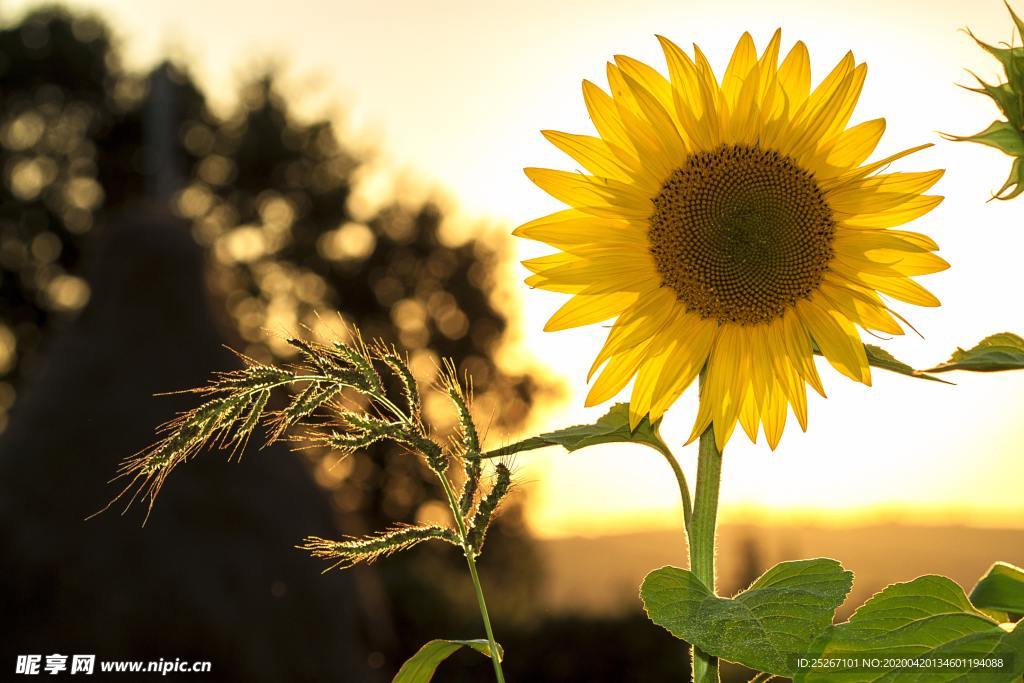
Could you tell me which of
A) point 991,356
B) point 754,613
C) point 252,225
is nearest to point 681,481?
point 754,613

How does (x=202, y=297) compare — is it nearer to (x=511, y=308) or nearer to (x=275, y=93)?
(x=511, y=308)

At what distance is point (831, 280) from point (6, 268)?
26.4m

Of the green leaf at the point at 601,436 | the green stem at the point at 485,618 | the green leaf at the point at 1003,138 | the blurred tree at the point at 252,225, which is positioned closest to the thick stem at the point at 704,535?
the green leaf at the point at 601,436

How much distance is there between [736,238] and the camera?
6.53 ft

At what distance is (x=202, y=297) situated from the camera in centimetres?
1197

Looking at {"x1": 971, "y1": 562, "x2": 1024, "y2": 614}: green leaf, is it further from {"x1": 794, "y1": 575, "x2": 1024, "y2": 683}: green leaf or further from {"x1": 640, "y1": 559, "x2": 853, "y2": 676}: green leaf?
{"x1": 640, "y1": 559, "x2": 853, "y2": 676}: green leaf

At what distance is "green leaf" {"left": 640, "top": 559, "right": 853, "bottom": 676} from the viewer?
4.56ft

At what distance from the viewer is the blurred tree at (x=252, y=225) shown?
963 inches

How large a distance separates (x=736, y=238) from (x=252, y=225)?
25735mm

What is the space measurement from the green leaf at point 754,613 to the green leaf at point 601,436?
0.65ft

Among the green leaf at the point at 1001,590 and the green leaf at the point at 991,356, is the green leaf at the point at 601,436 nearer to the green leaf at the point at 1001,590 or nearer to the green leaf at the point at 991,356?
the green leaf at the point at 991,356

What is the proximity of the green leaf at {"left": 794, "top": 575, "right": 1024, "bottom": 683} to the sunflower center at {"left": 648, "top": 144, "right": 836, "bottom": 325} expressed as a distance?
0.56 metres

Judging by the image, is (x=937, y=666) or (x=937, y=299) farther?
(x=937, y=299)

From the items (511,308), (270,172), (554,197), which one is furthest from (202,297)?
(270,172)
